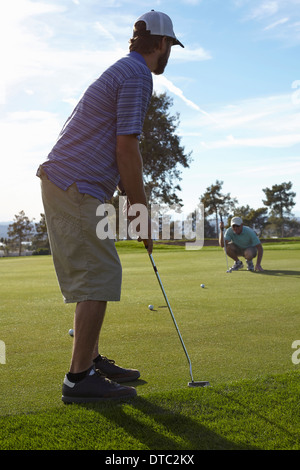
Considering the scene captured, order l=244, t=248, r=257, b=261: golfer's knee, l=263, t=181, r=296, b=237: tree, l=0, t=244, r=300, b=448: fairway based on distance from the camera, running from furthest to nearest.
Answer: l=263, t=181, r=296, b=237: tree
l=244, t=248, r=257, b=261: golfer's knee
l=0, t=244, r=300, b=448: fairway

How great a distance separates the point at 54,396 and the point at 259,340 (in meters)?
2.02

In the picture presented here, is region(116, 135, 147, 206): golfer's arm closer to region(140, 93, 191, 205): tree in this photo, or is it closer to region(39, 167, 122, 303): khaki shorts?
region(39, 167, 122, 303): khaki shorts

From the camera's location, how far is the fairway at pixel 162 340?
10.6ft

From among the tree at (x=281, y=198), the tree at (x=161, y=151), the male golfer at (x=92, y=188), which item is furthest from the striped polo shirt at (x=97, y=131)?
the tree at (x=281, y=198)

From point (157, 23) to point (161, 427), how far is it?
2.43 meters

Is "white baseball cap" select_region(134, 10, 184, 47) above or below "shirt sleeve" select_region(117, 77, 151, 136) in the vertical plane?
above

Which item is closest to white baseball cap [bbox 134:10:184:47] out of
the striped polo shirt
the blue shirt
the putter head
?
the striped polo shirt

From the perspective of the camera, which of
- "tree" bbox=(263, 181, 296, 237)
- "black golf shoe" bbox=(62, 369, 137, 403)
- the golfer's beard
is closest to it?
"black golf shoe" bbox=(62, 369, 137, 403)

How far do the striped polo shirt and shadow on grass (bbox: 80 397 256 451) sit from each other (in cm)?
126

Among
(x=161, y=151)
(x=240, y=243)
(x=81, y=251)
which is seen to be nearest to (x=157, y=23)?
(x=81, y=251)

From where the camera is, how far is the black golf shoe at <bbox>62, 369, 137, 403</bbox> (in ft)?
9.71

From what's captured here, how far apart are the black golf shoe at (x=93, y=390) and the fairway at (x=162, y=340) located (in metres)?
0.08
